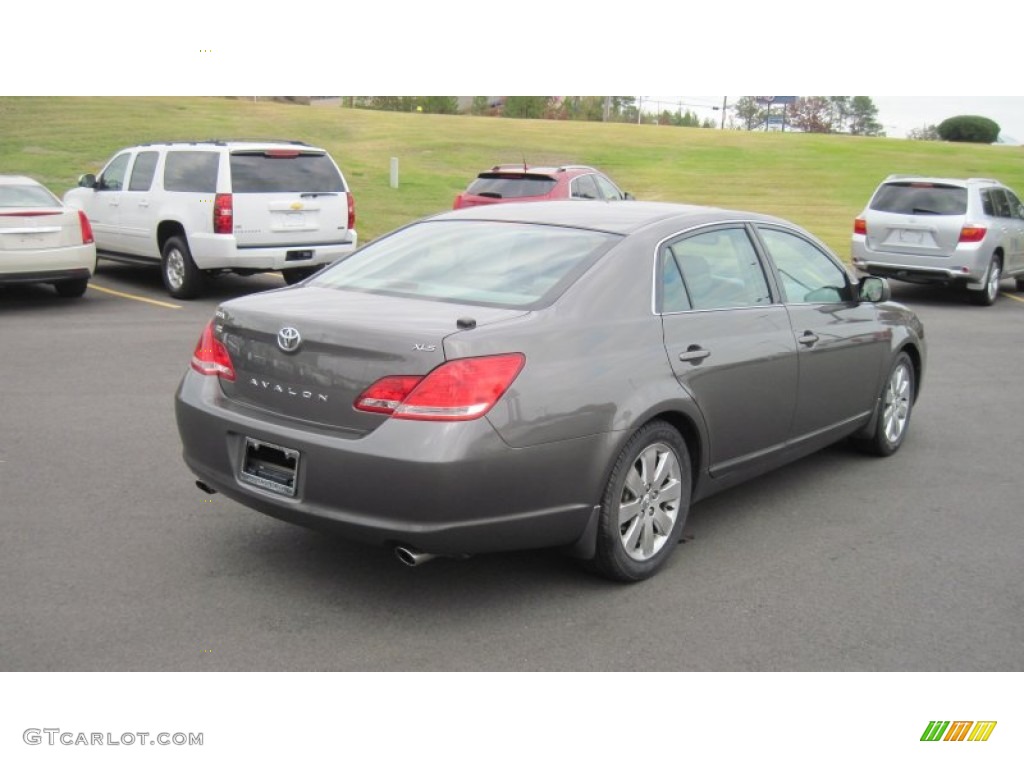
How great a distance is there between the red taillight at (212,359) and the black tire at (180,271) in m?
8.62

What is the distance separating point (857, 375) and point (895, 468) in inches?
31.2

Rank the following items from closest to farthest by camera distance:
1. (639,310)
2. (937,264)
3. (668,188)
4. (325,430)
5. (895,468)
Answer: (325,430) < (639,310) < (895,468) < (937,264) < (668,188)

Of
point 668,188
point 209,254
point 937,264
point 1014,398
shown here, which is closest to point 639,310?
point 1014,398

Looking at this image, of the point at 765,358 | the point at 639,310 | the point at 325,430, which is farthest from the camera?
the point at 765,358

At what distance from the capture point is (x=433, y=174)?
111ft

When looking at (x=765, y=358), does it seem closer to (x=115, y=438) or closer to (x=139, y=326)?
(x=115, y=438)

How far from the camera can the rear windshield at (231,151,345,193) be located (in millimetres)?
12859

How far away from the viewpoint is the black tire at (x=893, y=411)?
696 centimetres

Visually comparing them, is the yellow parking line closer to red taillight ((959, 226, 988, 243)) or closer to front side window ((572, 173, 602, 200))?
front side window ((572, 173, 602, 200))

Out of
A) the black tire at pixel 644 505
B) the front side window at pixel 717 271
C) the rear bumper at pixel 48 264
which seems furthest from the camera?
the rear bumper at pixel 48 264

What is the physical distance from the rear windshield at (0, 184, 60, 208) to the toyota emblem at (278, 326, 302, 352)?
924cm

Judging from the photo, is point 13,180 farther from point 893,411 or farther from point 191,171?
point 893,411
